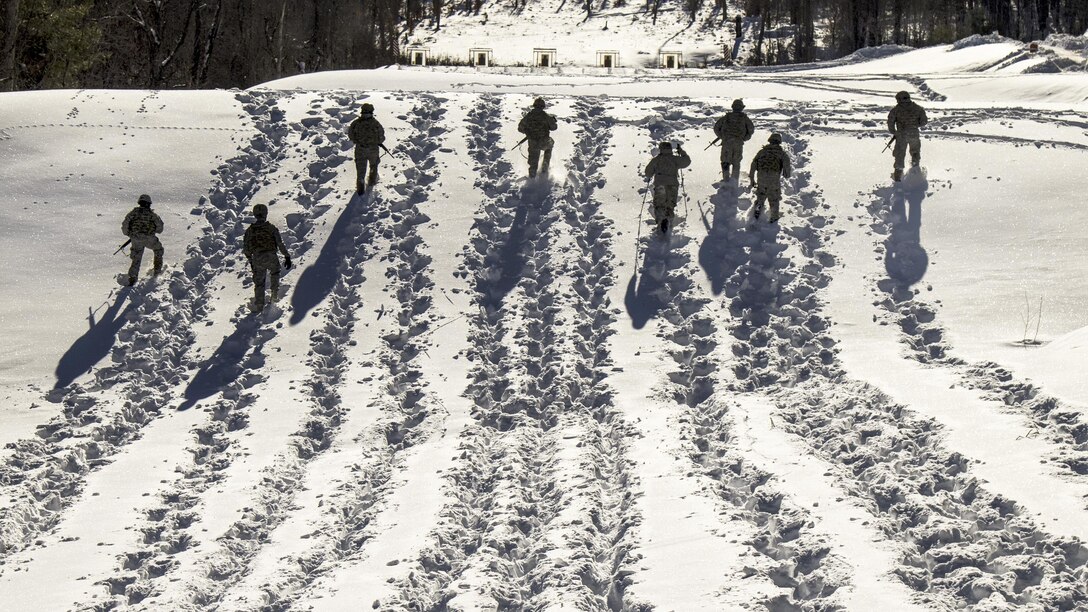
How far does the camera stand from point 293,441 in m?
12.4

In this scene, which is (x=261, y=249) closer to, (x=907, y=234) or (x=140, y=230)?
(x=140, y=230)

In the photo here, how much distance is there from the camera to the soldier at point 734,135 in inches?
738

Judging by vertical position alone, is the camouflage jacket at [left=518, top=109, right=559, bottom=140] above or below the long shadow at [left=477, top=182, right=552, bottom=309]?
above

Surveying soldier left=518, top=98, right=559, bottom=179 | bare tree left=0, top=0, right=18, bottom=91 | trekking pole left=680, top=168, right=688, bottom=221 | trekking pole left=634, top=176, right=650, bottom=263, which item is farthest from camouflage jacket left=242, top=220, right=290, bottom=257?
bare tree left=0, top=0, right=18, bottom=91

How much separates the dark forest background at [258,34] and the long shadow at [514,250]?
20.3 meters

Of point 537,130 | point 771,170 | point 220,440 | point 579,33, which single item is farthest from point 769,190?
point 579,33

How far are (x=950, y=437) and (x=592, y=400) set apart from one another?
374 centimetres

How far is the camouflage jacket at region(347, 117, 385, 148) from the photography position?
60.8 feet

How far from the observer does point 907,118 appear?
18625 millimetres

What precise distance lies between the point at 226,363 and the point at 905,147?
10.6 metres

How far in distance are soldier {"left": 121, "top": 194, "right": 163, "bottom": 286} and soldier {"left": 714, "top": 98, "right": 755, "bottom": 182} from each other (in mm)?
8239

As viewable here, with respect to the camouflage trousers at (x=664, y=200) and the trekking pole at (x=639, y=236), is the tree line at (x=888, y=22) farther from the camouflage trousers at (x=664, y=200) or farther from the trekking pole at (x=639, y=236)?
the camouflage trousers at (x=664, y=200)

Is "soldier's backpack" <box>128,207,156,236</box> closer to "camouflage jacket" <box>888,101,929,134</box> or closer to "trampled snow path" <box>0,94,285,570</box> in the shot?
"trampled snow path" <box>0,94,285,570</box>

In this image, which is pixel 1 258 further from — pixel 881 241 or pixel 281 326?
pixel 881 241
